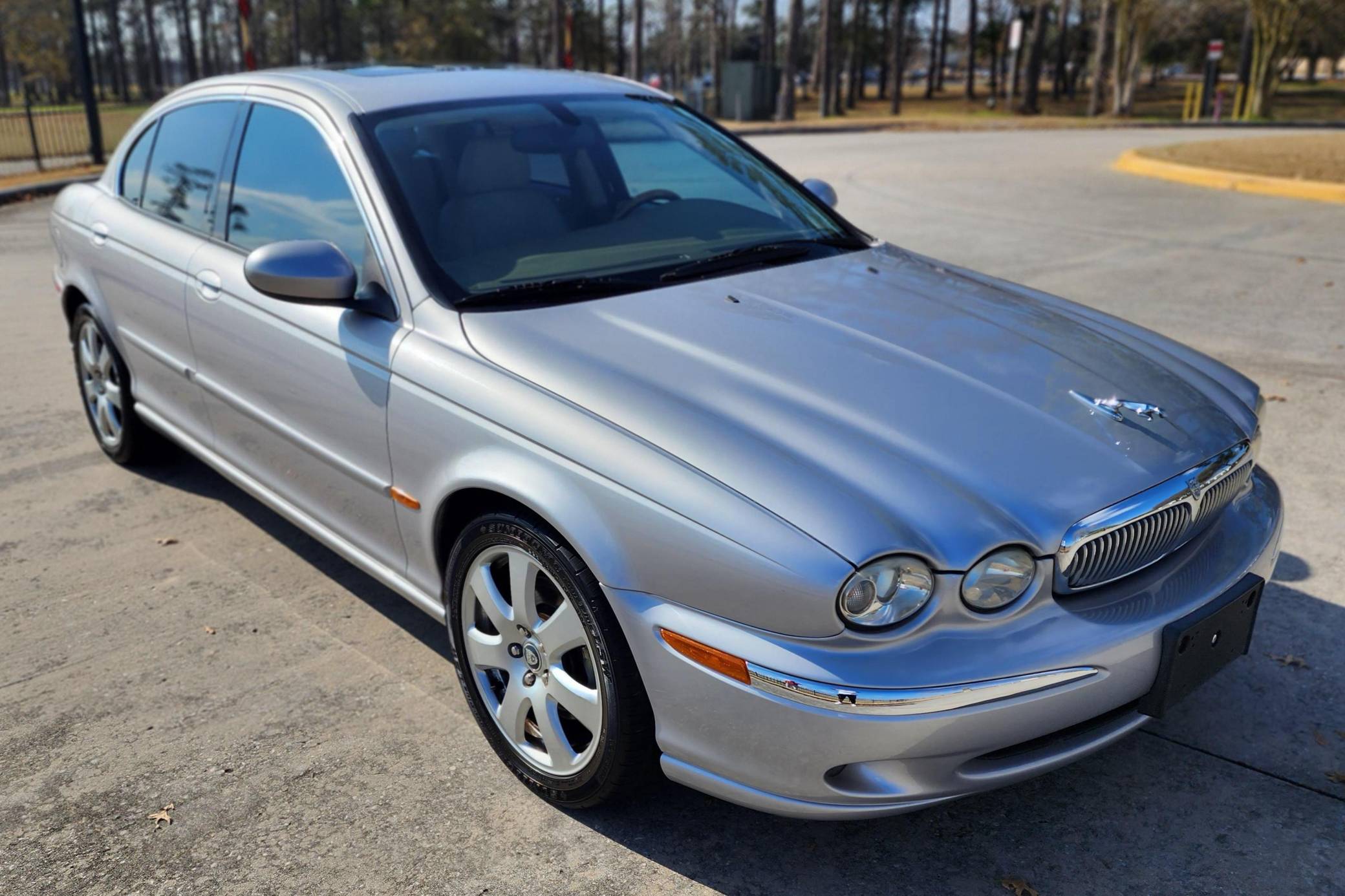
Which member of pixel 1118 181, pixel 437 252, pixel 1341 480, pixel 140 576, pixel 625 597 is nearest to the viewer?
pixel 625 597

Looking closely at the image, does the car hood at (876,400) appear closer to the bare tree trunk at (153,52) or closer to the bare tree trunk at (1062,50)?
the bare tree trunk at (1062,50)

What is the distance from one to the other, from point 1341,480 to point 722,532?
353 cm

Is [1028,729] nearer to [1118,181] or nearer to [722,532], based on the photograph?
[722,532]

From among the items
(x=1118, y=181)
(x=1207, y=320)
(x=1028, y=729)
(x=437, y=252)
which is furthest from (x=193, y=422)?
(x=1118, y=181)

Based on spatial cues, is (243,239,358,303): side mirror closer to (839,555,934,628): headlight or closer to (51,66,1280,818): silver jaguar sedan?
(51,66,1280,818): silver jaguar sedan

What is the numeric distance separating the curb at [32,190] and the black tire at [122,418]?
457 inches

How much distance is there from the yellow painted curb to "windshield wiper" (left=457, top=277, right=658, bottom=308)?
40.9 ft

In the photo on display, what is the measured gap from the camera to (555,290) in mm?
3146

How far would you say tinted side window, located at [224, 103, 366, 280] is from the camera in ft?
10.9

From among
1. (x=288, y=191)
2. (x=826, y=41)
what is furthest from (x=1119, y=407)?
(x=826, y=41)

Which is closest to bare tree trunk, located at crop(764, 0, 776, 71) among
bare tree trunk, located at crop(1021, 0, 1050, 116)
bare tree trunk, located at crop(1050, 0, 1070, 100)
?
bare tree trunk, located at crop(1021, 0, 1050, 116)

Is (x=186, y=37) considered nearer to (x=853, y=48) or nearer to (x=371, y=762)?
(x=853, y=48)

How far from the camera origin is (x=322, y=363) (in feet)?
10.7

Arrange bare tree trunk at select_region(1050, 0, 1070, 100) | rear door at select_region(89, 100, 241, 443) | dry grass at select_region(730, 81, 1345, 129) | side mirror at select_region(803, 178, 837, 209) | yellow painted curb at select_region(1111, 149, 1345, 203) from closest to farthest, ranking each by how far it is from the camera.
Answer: rear door at select_region(89, 100, 241, 443), side mirror at select_region(803, 178, 837, 209), yellow painted curb at select_region(1111, 149, 1345, 203), dry grass at select_region(730, 81, 1345, 129), bare tree trunk at select_region(1050, 0, 1070, 100)
